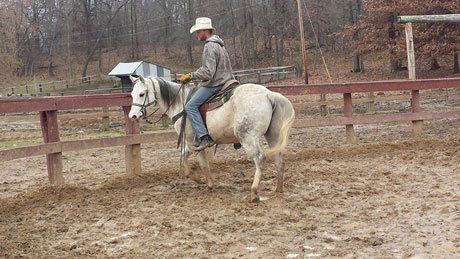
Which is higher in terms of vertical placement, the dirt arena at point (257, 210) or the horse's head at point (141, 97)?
the horse's head at point (141, 97)

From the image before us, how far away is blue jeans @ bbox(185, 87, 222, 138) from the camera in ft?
21.6

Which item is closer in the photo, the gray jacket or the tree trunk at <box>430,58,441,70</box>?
the gray jacket

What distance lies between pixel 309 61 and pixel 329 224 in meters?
36.9

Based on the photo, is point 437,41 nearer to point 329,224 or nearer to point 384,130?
point 384,130

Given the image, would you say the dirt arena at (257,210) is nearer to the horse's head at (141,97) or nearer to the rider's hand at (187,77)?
the horse's head at (141,97)

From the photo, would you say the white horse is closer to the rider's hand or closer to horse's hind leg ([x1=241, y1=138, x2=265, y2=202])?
horse's hind leg ([x1=241, y1=138, x2=265, y2=202])

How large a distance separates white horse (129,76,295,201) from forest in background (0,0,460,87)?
66.8ft

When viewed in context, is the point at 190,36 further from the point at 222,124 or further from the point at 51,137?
the point at 222,124

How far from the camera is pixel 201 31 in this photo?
667cm

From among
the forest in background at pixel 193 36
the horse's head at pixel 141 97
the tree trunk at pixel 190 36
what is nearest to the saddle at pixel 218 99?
the horse's head at pixel 141 97

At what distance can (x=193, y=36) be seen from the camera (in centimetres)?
5181

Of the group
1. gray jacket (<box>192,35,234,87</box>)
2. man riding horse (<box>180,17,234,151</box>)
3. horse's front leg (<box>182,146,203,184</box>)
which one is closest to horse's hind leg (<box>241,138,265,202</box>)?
man riding horse (<box>180,17,234,151</box>)

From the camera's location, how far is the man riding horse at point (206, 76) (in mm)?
6539

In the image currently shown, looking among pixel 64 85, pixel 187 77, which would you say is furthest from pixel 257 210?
pixel 64 85
